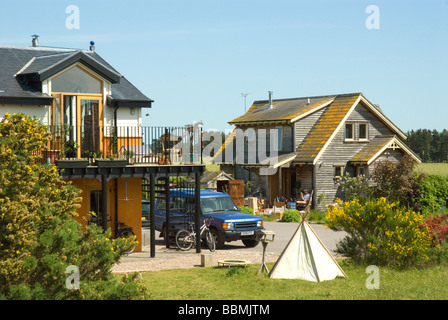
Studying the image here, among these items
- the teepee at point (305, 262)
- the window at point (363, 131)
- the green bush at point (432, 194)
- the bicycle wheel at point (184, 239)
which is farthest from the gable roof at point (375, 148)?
the teepee at point (305, 262)

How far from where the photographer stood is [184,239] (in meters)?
22.6

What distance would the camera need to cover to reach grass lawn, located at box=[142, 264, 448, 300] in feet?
48.7

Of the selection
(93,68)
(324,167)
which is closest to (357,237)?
(93,68)

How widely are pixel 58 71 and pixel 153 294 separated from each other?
8773mm

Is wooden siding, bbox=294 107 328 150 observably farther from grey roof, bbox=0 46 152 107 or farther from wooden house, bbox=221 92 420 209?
grey roof, bbox=0 46 152 107

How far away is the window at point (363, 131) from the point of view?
43781 mm

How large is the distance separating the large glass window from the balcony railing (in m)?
1.25

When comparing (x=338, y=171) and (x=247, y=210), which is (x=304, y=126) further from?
(x=247, y=210)

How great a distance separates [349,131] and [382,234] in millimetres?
25661

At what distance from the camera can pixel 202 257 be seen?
769 inches

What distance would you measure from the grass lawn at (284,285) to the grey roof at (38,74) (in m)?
6.47

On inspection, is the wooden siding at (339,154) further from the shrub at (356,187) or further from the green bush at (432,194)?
the green bush at (432,194)

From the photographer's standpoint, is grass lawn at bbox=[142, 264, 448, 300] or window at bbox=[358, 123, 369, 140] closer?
grass lawn at bbox=[142, 264, 448, 300]

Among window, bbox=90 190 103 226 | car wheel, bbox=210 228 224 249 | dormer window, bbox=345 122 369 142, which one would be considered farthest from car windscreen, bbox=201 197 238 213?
dormer window, bbox=345 122 369 142
